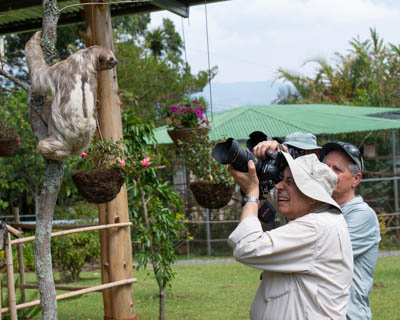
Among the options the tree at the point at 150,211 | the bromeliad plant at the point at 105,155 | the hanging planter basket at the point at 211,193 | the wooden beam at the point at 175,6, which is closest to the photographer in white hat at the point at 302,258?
the bromeliad plant at the point at 105,155

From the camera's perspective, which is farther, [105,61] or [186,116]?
[186,116]

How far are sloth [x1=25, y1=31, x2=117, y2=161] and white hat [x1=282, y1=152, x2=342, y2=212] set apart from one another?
0.87m

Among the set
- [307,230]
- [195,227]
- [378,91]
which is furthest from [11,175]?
[307,230]

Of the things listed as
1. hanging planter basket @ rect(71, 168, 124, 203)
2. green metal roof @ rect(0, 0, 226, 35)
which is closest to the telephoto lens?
hanging planter basket @ rect(71, 168, 124, 203)

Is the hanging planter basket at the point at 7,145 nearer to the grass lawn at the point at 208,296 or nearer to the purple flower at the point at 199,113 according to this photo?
the purple flower at the point at 199,113

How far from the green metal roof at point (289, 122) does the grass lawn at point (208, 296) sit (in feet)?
7.85

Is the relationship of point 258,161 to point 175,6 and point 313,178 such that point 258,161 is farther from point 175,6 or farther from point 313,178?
point 175,6

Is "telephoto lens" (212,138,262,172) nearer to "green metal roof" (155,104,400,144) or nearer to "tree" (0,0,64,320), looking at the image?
"tree" (0,0,64,320)

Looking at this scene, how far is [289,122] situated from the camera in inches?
427

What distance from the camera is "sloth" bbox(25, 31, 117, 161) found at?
2449 millimetres

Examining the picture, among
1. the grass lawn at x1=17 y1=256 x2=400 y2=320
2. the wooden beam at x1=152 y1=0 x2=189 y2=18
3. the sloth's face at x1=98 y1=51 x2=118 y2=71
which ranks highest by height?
the wooden beam at x1=152 y1=0 x2=189 y2=18

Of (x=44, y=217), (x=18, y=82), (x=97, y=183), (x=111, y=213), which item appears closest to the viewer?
(x=44, y=217)

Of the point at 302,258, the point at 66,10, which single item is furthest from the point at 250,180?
A: the point at 66,10

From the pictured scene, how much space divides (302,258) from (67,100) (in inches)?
45.4
